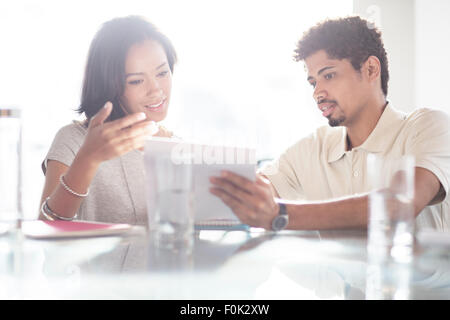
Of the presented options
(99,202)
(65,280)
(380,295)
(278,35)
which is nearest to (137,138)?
(99,202)

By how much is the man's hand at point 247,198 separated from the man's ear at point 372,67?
1120 mm

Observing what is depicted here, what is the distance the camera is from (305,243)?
0.97m

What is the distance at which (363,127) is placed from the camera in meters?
1.92

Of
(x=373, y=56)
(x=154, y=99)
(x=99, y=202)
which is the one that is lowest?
(x=99, y=202)

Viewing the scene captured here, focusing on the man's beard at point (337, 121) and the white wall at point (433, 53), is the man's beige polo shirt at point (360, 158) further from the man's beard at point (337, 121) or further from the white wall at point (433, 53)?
the white wall at point (433, 53)

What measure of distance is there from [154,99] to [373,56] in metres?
0.94

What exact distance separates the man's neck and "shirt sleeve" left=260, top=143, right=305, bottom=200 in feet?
0.71

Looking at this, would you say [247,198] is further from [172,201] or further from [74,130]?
Answer: [74,130]

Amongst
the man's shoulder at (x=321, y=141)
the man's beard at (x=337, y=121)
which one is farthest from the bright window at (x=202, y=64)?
the man's beard at (x=337, y=121)

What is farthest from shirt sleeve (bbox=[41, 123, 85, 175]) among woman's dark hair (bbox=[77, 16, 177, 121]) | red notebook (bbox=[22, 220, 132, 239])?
red notebook (bbox=[22, 220, 132, 239])

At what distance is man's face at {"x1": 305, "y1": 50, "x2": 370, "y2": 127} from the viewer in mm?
1895

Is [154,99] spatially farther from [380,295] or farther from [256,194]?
[380,295]

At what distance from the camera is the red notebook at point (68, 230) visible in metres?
0.98

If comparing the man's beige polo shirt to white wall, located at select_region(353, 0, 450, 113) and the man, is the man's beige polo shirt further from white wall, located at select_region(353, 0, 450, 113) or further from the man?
white wall, located at select_region(353, 0, 450, 113)
